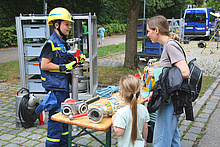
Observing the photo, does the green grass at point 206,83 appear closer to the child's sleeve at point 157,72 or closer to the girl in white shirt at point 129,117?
the child's sleeve at point 157,72

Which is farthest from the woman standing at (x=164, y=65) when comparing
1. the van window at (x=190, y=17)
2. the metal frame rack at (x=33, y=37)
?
the van window at (x=190, y=17)

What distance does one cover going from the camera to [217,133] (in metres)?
4.85

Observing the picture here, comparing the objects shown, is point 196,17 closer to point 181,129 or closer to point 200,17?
point 200,17

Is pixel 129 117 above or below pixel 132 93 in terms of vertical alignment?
below

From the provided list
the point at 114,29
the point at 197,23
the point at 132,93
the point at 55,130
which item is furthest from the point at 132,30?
the point at 114,29

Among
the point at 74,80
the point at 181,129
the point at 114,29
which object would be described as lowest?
the point at 181,129

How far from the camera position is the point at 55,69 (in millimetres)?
3494

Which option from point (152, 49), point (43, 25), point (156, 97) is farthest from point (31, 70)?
point (152, 49)

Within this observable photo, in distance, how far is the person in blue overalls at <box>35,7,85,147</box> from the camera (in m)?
3.47

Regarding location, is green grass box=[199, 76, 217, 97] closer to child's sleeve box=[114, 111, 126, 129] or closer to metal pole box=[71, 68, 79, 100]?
metal pole box=[71, 68, 79, 100]

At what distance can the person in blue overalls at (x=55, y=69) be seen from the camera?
3.47 m

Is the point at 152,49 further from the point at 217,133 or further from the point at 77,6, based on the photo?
the point at 77,6

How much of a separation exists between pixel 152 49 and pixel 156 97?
366 inches

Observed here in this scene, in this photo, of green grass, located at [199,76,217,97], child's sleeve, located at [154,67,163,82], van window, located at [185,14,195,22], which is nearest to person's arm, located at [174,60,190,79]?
child's sleeve, located at [154,67,163,82]
